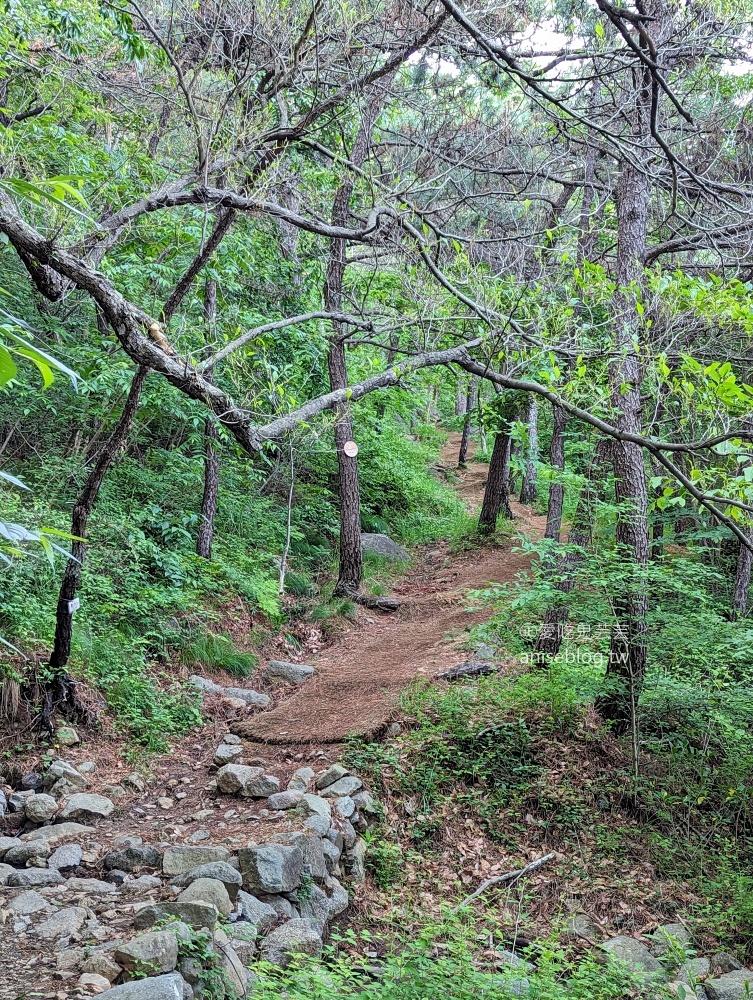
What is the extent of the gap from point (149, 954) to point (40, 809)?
193cm

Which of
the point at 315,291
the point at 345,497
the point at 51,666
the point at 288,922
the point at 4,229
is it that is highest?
the point at 315,291

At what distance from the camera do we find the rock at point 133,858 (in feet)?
15.2

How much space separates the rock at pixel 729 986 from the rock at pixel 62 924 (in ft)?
12.3

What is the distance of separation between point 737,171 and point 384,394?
21.0 ft

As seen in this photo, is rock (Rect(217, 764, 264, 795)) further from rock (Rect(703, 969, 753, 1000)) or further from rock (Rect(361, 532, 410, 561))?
rock (Rect(361, 532, 410, 561))

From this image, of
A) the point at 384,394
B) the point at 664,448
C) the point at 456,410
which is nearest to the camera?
the point at 664,448

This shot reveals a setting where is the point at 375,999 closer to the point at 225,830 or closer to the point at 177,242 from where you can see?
the point at 225,830

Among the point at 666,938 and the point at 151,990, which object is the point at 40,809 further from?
the point at 666,938

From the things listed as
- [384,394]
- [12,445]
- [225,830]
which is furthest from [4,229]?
[384,394]

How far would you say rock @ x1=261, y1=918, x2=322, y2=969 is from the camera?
13.2 ft

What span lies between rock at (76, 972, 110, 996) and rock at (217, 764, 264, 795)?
238cm

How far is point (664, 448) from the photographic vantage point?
315cm

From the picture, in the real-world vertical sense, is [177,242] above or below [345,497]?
above

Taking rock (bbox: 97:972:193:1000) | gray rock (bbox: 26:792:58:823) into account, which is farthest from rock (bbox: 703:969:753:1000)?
gray rock (bbox: 26:792:58:823)
